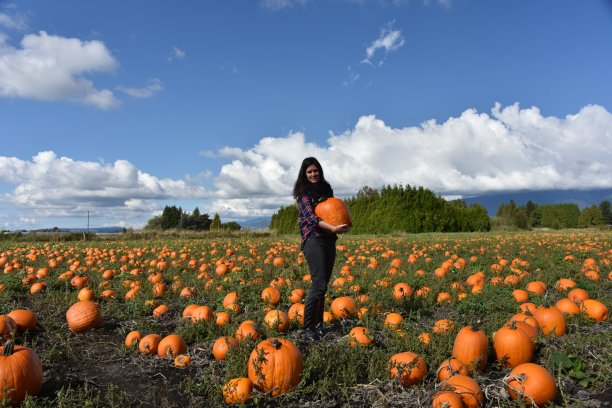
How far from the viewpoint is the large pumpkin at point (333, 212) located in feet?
15.3

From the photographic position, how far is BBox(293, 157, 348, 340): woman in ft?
15.5

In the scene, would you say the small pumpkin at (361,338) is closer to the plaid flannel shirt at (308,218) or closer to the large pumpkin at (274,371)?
the large pumpkin at (274,371)

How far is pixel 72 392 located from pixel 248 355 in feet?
4.70

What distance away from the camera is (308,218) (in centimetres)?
472

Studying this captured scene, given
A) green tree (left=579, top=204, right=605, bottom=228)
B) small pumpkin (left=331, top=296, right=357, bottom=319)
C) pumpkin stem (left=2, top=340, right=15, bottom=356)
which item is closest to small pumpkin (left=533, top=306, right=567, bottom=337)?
small pumpkin (left=331, top=296, right=357, bottom=319)

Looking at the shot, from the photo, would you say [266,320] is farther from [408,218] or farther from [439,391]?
[408,218]

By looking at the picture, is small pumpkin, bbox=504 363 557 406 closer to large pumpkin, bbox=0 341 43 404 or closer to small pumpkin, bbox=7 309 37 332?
large pumpkin, bbox=0 341 43 404

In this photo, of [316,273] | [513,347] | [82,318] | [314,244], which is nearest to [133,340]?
[82,318]

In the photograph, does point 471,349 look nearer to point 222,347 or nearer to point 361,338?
point 361,338

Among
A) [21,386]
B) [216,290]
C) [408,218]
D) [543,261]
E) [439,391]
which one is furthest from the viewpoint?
[408,218]

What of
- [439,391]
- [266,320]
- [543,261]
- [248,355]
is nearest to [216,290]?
[266,320]

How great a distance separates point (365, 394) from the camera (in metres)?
3.32

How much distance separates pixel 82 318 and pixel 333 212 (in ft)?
11.0

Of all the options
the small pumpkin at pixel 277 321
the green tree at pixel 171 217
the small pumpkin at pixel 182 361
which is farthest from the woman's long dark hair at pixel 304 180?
the green tree at pixel 171 217
